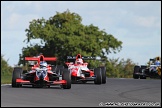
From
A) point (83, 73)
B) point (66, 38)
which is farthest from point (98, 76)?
point (66, 38)

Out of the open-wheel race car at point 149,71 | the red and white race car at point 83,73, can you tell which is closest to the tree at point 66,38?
the open-wheel race car at point 149,71

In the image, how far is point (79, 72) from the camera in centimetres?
3178

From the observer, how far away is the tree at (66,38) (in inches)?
2803

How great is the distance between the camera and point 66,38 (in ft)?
233

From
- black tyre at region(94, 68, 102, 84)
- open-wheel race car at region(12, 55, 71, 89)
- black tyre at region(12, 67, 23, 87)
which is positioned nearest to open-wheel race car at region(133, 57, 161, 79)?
black tyre at region(94, 68, 102, 84)

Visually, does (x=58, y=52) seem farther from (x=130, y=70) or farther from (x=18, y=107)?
(x=18, y=107)

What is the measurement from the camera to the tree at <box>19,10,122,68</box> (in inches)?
2803

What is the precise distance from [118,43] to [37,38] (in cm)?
1114

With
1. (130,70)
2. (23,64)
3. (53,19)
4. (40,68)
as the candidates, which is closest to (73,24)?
(53,19)

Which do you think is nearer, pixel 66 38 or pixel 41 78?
pixel 41 78

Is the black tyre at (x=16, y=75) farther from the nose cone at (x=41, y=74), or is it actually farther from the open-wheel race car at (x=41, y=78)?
the nose cone at (x=41, y=74)

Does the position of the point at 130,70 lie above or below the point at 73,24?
below

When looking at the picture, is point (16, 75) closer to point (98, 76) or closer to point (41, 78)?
point (41, 78)

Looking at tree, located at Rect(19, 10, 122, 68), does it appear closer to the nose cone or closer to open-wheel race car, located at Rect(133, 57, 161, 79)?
open-wheel race car, located at Rect(133, 57, 161, 79)
